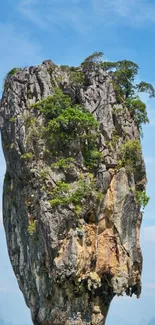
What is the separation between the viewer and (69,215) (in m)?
18.2

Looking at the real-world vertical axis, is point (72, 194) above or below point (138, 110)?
below

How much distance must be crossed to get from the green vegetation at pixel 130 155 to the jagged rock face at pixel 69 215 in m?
0.18

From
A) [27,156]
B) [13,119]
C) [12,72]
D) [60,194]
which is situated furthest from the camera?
[12,72]

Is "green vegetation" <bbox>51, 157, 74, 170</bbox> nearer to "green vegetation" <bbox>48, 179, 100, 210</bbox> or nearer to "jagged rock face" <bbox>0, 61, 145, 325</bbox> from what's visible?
"jagged rock face" <bbox>0, 61, 145, 325</bbox>

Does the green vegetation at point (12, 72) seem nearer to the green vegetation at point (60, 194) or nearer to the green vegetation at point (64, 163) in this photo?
the green vegetation at point (64, 163)

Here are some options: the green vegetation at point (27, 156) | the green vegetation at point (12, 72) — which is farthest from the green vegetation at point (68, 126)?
the green vegetation at point (12, 72)

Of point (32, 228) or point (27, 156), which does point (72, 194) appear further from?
point (27, 156)

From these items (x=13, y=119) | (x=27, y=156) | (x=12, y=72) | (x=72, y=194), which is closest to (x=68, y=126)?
(x=27, y=156)

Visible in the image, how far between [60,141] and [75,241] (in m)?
3.34

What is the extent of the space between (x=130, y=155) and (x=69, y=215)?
3095mm

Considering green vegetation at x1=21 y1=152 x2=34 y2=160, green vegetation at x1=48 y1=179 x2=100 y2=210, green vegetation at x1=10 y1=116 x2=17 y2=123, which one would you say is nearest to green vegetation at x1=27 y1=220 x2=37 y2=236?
green vegetation at x1=48 y1=179 x2=100 y2=210

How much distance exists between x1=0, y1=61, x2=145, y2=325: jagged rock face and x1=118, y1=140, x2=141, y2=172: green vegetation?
182 mm

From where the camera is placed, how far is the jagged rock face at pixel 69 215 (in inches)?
714

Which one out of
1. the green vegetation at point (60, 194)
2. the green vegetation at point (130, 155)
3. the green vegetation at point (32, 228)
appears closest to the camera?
the green vegetation at point (60, 194)
